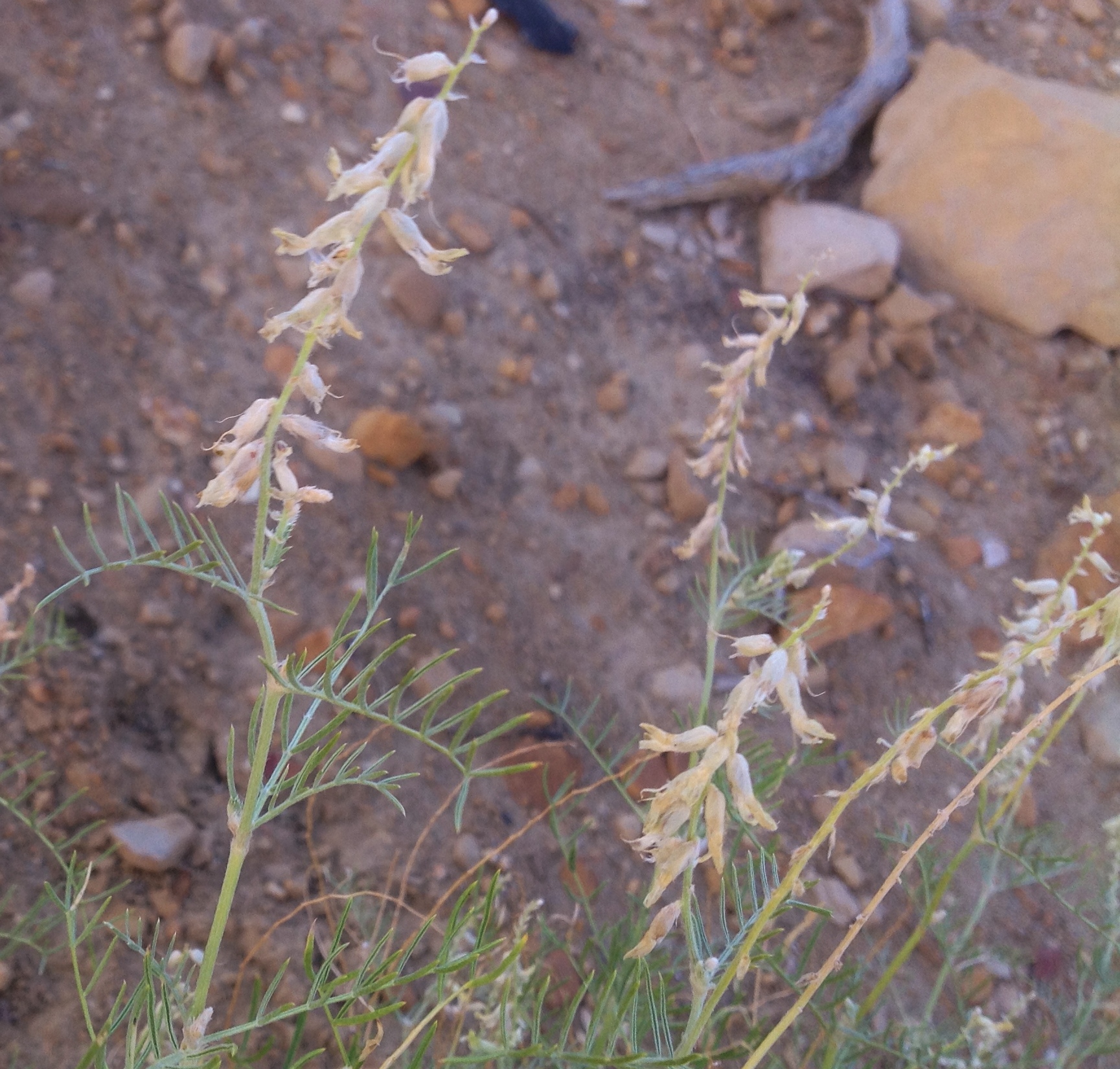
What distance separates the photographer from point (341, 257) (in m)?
0.99

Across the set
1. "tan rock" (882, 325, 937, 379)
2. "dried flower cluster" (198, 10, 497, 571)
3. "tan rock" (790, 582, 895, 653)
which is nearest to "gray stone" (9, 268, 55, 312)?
"dried flower cluster" (198, 10, 497, 571)

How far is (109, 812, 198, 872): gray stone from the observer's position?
2072mm

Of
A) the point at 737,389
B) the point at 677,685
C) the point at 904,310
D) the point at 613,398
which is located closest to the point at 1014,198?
the point at 904,310

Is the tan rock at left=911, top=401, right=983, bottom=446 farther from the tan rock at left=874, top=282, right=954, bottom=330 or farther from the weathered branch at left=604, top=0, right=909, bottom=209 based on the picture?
the weathered branch at left=604, top=0, right=909, bottom=209

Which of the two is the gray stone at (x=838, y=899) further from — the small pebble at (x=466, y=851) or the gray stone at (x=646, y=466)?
the gray stone at (x=646, y=466)

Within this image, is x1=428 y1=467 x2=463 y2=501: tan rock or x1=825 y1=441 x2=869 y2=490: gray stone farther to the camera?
x1=825 y1=441 x2=869 y2=490: gray stone

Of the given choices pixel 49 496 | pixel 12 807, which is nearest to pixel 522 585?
pixel 49 496

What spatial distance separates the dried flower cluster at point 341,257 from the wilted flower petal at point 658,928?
1.70 feet

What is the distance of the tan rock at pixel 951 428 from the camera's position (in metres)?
3.66

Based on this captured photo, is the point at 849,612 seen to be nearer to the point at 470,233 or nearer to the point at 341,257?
the point at 470,233

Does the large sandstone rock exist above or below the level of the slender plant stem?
below

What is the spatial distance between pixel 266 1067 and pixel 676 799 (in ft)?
4.59

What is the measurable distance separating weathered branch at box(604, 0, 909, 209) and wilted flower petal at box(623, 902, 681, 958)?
3103 millimetres

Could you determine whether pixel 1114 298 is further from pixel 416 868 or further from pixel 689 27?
pixel 416 868
